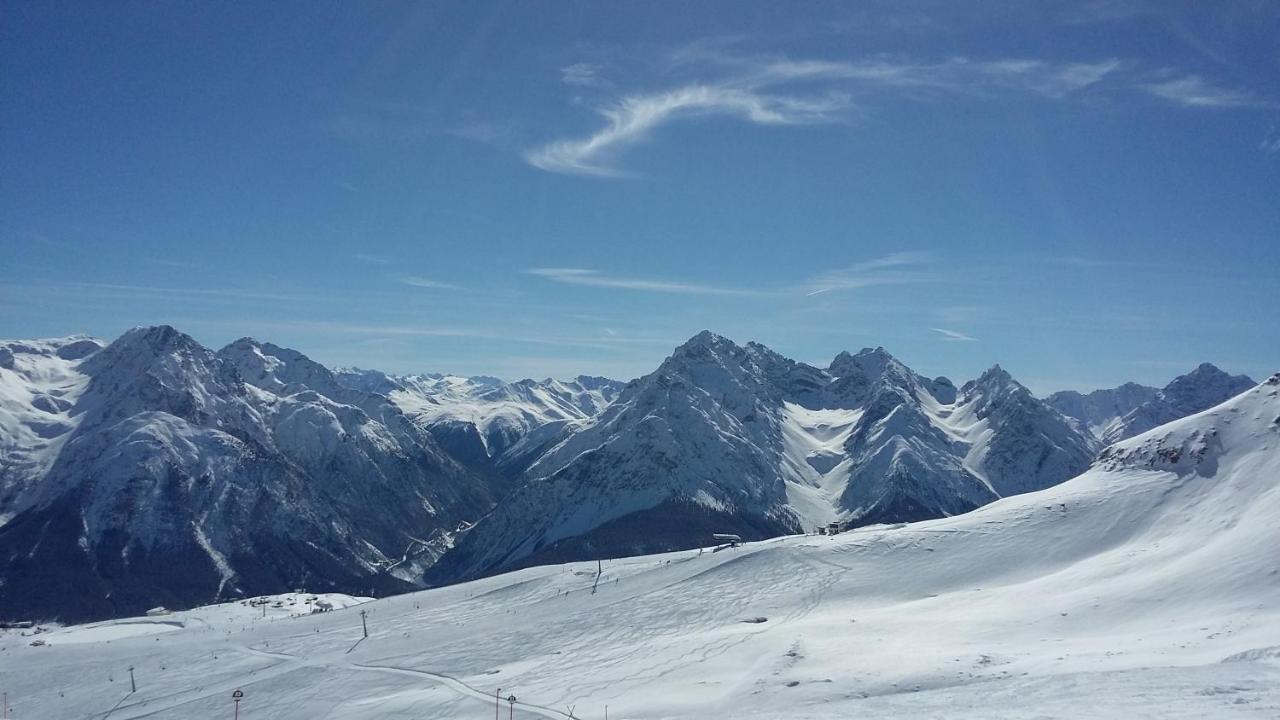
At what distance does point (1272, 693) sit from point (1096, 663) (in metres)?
11.1

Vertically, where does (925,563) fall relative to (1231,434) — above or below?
below

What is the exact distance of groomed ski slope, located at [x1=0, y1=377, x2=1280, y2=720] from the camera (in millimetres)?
46500

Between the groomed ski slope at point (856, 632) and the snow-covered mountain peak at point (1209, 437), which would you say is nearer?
the groomed ski slope at point (856, 632)

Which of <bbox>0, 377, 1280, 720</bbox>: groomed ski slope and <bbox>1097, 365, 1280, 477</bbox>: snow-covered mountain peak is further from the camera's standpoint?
<bbox>1097, 365, 1280, 477</bbox>: snow-covered mountain peak

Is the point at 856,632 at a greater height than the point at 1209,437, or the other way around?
the point at 1209,437

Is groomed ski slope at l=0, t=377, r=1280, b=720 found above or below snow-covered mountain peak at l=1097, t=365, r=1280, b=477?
below

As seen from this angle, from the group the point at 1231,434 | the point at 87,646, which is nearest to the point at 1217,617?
the point at 1231,434

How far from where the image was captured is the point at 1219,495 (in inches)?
3211

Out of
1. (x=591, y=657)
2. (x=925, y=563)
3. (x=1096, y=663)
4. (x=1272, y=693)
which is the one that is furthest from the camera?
(x=925, y=563)

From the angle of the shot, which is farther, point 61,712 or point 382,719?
point 61,712

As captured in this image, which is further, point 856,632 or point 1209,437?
point 1209,437

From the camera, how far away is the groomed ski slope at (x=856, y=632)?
153 ft

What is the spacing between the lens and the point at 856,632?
212ft

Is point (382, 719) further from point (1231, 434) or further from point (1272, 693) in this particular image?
point (1231, 434)
